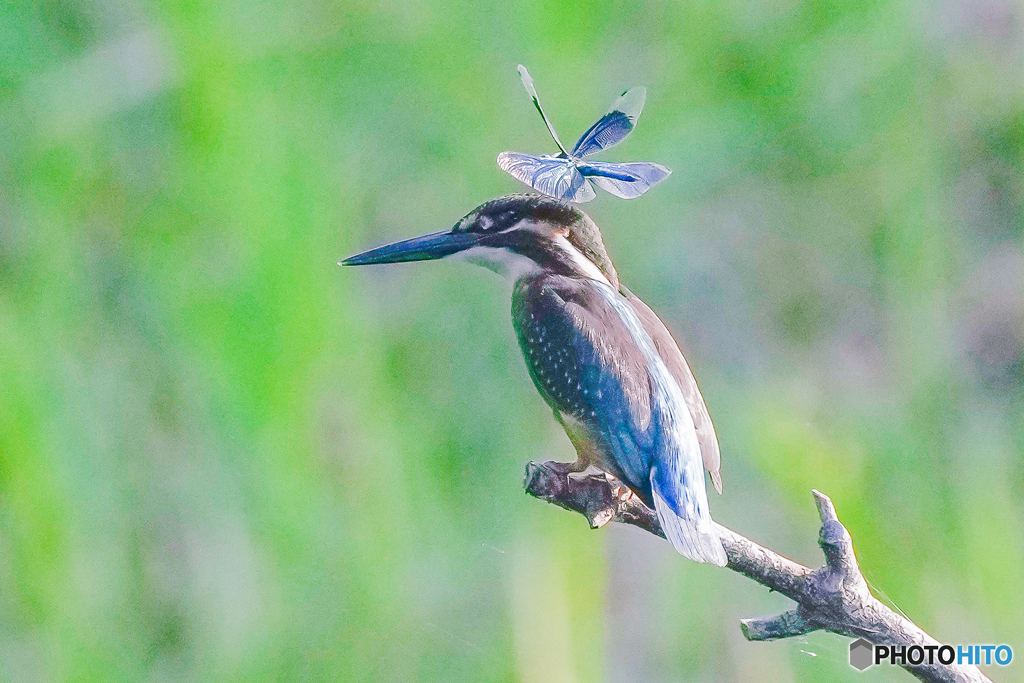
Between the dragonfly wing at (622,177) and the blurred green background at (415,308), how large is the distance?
7.8 inches

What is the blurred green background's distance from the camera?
693 mm

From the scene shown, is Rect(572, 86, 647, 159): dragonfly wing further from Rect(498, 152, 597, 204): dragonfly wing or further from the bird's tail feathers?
the bird's tail feathers

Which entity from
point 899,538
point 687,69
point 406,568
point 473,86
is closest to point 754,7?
point 687,69

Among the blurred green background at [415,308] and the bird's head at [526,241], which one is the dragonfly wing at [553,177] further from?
the blurred green background at [415,308]

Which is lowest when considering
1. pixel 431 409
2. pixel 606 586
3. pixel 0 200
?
pixel 606 586

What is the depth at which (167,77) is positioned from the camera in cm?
74

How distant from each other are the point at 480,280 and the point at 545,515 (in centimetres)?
21

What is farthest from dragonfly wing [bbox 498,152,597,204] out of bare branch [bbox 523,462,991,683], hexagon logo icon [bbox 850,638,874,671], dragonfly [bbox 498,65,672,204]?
hexagon logo icon [bbox 850,638,874,671]

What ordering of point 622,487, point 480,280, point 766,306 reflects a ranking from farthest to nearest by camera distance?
point 766,306 → point 480,280 → point 622,487

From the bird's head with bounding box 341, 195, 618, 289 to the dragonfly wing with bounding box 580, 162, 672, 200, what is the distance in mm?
23

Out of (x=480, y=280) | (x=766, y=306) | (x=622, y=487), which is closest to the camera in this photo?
(x=622, y=487)

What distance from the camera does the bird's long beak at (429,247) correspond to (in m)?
0.49

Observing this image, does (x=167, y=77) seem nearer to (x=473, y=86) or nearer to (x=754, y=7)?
(x=473, y=86)

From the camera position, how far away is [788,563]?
0.48 metres
